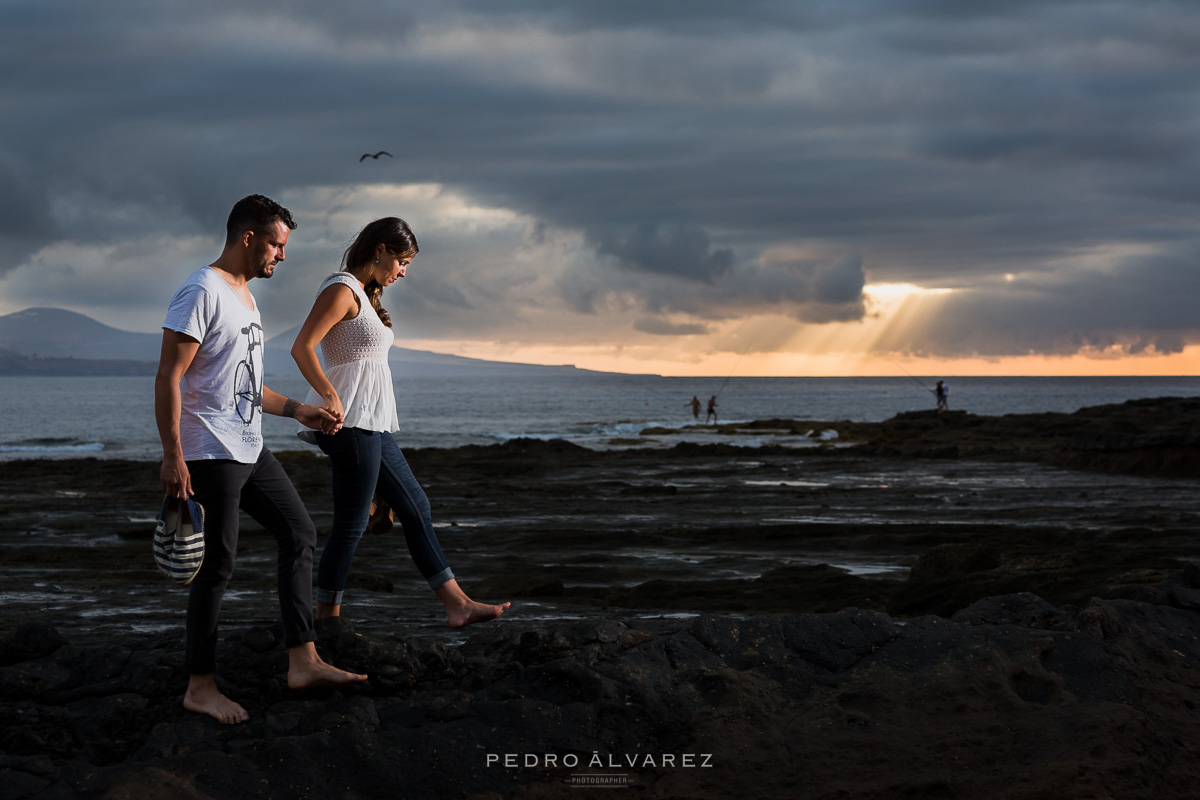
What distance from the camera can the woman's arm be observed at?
150 inches

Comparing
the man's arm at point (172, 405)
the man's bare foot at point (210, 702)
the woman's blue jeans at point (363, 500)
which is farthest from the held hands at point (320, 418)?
the man's bare foot at point (210, 702)

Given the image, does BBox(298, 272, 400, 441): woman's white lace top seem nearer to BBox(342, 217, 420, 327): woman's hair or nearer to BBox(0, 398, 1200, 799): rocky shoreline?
BBox(342, 217, 420, 327): woman's hair

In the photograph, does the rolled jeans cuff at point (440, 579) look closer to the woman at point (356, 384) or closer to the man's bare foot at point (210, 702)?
the woman at point (356, 384)

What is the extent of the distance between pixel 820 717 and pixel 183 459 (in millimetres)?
2444

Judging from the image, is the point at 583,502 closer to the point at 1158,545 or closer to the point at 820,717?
the point at 1158,545

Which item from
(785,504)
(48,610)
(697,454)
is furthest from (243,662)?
(697,454)

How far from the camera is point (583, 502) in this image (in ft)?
55.6

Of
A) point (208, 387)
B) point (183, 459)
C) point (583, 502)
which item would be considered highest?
point (208, 387)

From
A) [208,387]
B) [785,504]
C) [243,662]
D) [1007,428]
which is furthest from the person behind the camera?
[1007,428]

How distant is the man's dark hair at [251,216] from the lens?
11.5ft

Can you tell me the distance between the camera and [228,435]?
3.41 meters

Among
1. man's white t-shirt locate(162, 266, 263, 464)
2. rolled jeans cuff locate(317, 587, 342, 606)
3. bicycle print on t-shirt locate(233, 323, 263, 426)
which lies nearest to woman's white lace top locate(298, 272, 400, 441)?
bicycle print on t-shirt locate(233, 323, 263, 426)

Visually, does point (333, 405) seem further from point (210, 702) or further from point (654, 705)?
point (654, 705)

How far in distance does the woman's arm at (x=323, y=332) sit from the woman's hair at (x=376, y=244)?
22 cm
